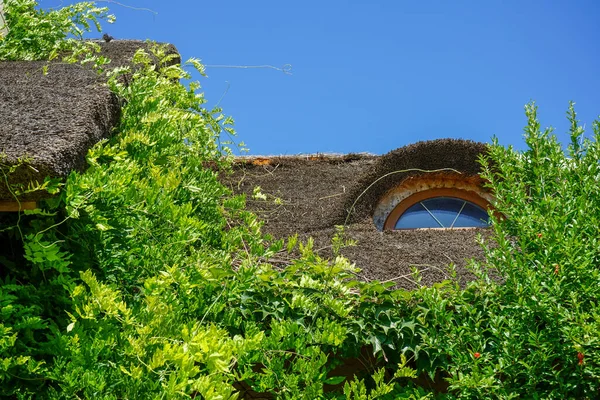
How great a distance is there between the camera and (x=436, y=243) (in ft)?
17.6

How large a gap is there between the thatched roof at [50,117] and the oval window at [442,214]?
307 cm

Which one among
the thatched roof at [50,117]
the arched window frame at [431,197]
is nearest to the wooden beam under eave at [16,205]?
the thatched roof at [50,117]

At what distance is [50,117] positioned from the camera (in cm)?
354

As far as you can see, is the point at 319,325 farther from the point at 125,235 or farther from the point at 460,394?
the point at 125,235

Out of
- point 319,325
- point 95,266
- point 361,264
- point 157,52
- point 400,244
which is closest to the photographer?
point 95,266

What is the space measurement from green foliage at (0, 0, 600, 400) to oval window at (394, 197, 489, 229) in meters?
1.85

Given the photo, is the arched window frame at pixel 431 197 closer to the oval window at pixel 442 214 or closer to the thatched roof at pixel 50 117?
the oval window at pixel 442 214

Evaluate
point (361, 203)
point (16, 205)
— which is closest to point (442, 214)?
point (361, 203)

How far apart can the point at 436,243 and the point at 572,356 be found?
70.5 inches

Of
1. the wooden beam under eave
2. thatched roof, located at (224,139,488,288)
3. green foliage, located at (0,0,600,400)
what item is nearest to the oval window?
thatched roof, located at (224,139,488,288)

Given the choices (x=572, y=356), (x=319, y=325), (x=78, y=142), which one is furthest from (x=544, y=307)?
(x=78, y=142)

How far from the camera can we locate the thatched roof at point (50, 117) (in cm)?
296

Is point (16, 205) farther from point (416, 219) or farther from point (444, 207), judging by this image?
point (444, 207)

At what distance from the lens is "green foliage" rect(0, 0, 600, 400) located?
322 cm
